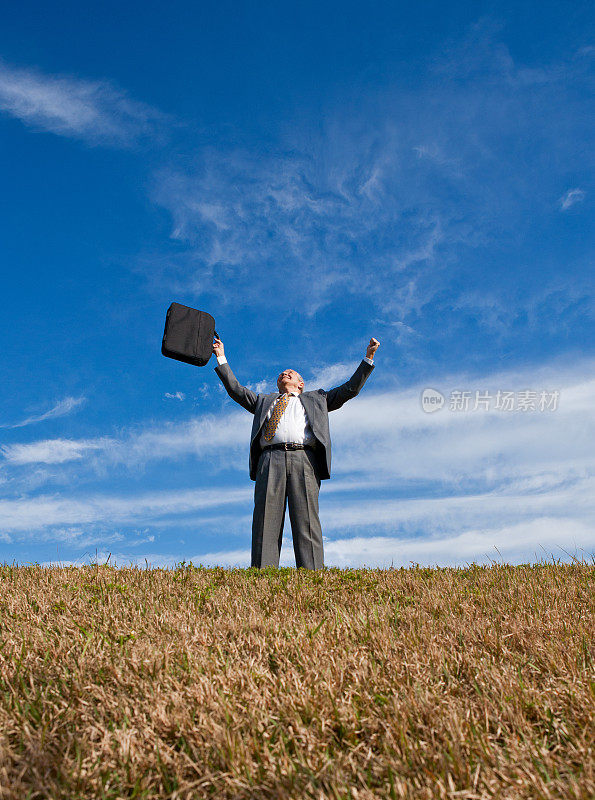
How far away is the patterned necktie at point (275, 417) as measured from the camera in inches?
357

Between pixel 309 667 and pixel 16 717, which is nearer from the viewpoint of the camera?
pixel 16 717

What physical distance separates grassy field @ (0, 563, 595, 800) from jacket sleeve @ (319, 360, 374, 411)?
14.7ft

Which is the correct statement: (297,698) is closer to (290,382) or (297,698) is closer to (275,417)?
(275,417)

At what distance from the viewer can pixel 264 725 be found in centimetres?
283

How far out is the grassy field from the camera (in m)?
2.45

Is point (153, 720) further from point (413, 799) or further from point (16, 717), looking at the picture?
point (413, 799)

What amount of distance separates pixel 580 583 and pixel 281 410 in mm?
4716

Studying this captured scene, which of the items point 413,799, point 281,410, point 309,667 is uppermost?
point 281,410

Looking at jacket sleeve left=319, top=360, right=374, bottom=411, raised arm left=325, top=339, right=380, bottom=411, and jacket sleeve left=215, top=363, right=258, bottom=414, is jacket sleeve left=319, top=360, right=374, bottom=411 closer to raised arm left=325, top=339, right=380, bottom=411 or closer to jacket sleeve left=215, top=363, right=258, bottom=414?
raised arm left=325, top=339, right=380, bottom=411

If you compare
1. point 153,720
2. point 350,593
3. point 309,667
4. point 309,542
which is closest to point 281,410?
point 309,542

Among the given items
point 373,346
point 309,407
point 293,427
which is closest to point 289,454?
point 293,427

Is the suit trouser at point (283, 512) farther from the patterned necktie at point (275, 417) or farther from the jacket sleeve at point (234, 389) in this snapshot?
the jacket sleeve at point (234, 389)

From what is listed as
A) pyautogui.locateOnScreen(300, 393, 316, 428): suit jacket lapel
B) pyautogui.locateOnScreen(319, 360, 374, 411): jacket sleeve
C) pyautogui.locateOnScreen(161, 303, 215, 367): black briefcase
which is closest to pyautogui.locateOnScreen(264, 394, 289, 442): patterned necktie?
pyautogui.locateOnScreen(300, 393, 316, 428): suit jacket lapel

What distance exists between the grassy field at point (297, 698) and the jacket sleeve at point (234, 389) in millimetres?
4695
